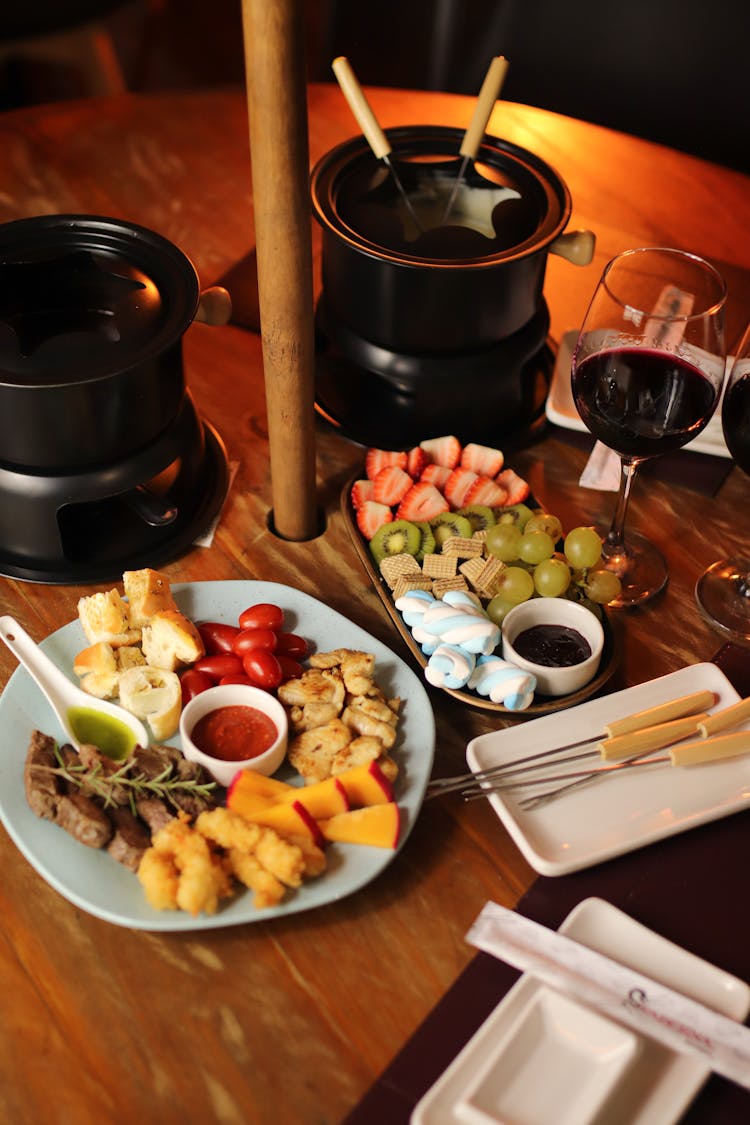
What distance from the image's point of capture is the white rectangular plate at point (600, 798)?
1.08m

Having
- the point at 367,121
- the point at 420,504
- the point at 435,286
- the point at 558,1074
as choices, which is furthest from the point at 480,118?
the point at 558,1074

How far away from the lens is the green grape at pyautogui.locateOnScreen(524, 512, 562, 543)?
1337mm

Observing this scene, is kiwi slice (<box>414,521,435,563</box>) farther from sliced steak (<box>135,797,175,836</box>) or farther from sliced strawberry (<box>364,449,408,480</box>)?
sliced steak (<box>135,797,175,836</box>)

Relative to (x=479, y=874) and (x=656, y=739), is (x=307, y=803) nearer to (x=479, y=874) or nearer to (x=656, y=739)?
(x=479, y=874)

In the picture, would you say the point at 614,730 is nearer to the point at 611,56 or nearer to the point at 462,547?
the point at 462,547

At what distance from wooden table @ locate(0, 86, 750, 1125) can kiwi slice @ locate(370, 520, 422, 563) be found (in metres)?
0.06

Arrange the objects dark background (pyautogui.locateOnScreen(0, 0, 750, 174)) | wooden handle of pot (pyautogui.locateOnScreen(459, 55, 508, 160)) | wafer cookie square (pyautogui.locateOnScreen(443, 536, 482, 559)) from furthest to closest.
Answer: dark background (pyautogui.locateOnScreen(0, 0, 750, 174))
wooden handle of pot (pyautogui.locateOnScreen(459, 55, 508, 160))
wafer cookie square (pyautogui.locateOnScreen(443, 536, 482, 559))

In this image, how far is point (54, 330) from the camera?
1252mm

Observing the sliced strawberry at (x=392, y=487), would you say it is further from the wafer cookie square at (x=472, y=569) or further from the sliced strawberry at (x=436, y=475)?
the wafer cookie square at (x=472, y=569)

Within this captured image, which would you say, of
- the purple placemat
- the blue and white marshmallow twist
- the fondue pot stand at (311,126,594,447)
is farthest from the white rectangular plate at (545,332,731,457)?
the purple placemat

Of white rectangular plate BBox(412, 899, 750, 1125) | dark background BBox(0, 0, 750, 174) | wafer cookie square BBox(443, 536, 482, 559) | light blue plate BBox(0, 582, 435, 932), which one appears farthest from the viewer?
dark background BBox(0, 0, 750, 174)

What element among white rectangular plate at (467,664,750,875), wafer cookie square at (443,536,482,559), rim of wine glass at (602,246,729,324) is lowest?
white rectangular plate at (467,664,750,875)

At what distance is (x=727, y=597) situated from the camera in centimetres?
138

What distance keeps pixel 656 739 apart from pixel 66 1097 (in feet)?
2.10
